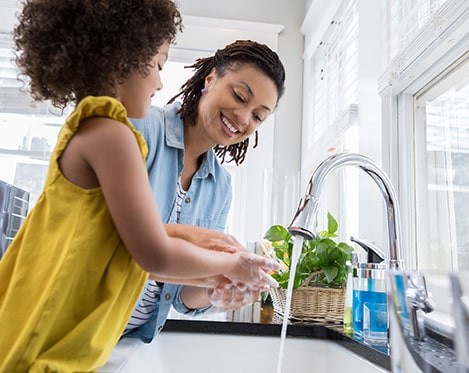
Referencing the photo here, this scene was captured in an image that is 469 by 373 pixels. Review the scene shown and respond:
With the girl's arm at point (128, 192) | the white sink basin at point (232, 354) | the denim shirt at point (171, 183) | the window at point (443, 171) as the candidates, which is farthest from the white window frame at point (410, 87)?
the girl's arm at point (128, 192)

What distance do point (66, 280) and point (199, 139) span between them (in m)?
0.62

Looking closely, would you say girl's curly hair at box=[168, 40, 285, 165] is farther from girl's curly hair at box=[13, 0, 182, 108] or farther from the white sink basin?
the white sink basin

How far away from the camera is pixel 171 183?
1.02 m

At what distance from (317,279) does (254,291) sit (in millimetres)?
651

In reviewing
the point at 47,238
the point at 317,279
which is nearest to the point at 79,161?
the point at 47,238

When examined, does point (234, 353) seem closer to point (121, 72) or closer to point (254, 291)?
point (254, 291)

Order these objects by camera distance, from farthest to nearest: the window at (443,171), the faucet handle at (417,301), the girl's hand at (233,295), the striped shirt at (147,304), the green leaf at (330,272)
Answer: the green leaf at (330,272)
the window at (443,171)
the striped shirt at (147,304)
the girl's hand at (233,295)
the faucet handle at (417,301)

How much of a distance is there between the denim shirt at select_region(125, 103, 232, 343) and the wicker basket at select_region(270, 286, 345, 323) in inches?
13.0

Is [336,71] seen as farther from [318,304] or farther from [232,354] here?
[232,354]

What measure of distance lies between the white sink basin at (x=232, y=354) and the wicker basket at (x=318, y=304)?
0.33 ft

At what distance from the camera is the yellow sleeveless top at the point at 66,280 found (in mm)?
537

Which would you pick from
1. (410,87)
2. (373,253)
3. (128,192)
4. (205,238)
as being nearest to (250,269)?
(205,238)

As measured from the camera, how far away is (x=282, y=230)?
1464mm

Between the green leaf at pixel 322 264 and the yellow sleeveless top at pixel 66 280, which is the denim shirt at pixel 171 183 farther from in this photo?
the yellow sleeveless top at pixel 66 280
